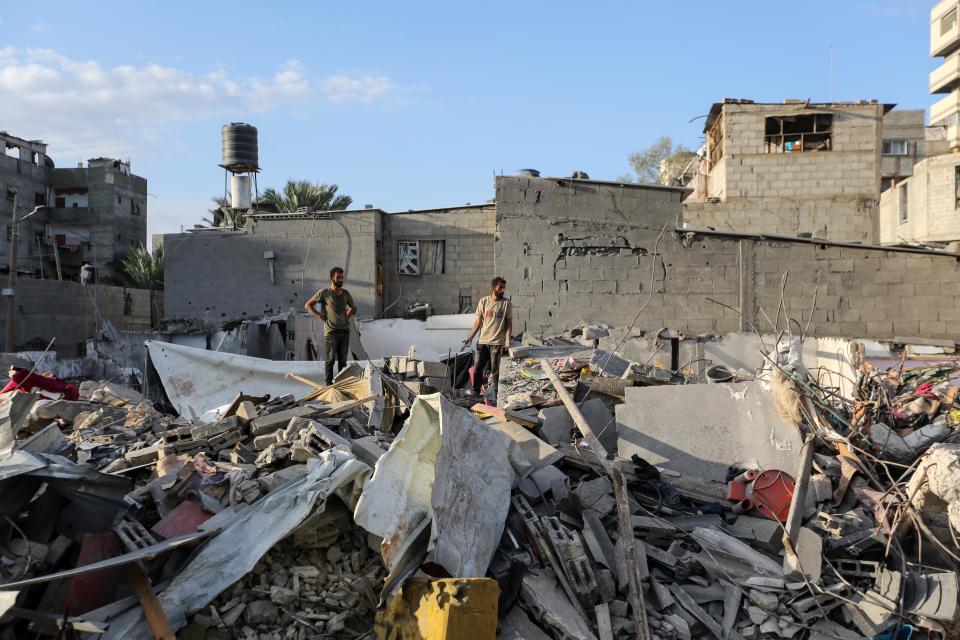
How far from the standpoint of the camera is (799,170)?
1848 cm

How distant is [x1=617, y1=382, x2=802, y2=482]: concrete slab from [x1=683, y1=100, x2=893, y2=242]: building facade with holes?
12987 millimetres

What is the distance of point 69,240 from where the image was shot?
1551 inches

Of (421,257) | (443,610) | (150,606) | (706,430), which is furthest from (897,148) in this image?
(150,606)

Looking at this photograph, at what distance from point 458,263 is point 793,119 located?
9.28 metres

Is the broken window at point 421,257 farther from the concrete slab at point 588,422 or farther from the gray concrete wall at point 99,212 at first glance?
the gray concrete wall at point 99,212

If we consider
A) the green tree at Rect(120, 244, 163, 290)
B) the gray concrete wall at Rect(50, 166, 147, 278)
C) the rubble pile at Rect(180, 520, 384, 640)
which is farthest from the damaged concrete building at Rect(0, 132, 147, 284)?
the rubble pile at Rect(180, 520, 384, 640)

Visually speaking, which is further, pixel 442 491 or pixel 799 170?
pixel 799 170

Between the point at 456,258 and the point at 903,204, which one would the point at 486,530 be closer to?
the point at 456,258

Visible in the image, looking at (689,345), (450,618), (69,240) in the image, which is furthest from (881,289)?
(69,240)

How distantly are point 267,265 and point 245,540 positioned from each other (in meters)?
13.7

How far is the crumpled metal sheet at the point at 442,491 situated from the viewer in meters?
3.84

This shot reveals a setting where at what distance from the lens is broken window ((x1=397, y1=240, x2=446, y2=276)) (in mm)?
A: 16953

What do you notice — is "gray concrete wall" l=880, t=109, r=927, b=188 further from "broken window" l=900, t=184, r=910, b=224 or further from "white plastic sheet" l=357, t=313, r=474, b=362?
"white plastic sheet" l=357, t=313, r=474, b=362

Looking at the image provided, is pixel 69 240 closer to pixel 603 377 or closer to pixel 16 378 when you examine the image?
pixel 16 378
